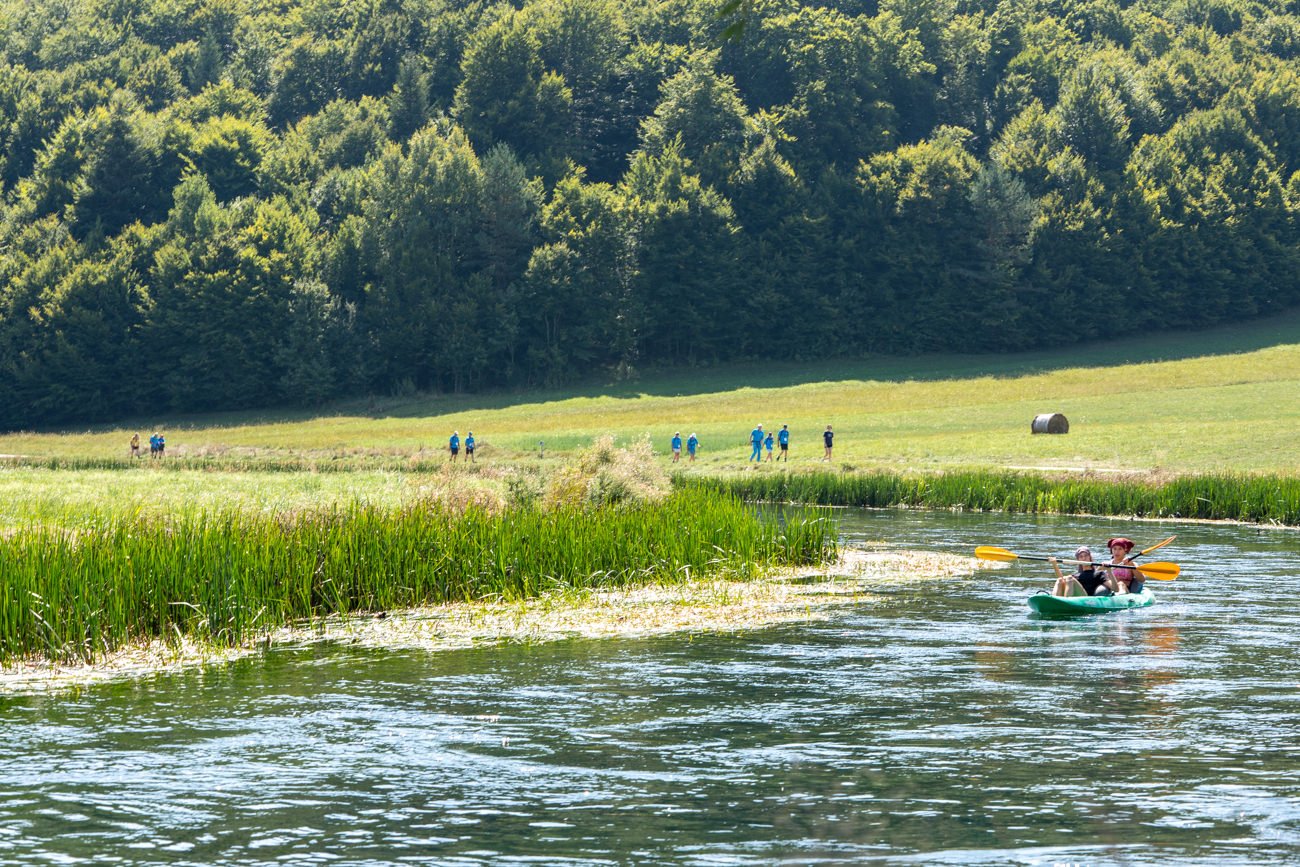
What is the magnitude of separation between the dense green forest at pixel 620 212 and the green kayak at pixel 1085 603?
75.4m

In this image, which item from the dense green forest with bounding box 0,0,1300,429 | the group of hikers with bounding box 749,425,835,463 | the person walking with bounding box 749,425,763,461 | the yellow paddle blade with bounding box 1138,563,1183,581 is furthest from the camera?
the dense green forest with bounding box 0,0,1300,429

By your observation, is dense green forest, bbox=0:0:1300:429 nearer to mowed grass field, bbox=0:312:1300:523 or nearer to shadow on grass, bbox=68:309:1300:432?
shadow on grass, bbox=68:309:1300:432

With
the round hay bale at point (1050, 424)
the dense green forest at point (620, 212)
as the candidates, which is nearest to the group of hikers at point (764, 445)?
the round hay bale at point (1050, 424)

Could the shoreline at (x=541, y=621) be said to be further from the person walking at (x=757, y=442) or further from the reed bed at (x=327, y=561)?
the person walking at (x=757, y=442)

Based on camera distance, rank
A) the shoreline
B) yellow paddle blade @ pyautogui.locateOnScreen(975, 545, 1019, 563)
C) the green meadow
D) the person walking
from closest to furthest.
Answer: the shoreline, yellow paddle blade @ pyautogui.locateOnScreen(975, 545, 1019, 563), the green meadow, the person walking

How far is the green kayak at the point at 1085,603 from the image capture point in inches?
977

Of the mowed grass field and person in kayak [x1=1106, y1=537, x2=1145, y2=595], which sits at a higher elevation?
the mowed grass field

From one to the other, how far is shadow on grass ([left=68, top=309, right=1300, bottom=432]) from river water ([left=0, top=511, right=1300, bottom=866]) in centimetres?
7145

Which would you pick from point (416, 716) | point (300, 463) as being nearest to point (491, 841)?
point (416, 716)

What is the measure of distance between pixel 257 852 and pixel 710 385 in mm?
83904

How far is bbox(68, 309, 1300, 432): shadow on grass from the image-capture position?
93.5 meters

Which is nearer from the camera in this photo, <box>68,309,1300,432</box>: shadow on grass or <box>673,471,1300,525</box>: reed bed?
<box>673,471,1300,525</box>: reed bed

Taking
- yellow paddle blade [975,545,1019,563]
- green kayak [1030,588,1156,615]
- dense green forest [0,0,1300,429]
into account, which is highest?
dense green forest [0,0,1300,429]

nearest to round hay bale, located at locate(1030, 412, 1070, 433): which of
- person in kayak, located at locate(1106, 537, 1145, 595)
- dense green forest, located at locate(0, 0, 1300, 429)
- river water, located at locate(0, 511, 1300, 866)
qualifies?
dense green forest, located at locate(0, 0, 1300, 429)
